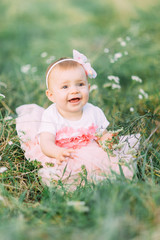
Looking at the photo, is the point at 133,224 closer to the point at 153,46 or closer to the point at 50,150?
the point at 50,150

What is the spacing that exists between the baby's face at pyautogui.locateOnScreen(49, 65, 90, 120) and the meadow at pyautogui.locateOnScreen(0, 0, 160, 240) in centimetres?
32

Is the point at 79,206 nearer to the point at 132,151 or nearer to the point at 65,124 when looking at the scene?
the point at 132,151

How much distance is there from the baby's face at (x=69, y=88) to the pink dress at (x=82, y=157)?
193mm

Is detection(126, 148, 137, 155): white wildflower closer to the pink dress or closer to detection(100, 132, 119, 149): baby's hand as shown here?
the pink dress

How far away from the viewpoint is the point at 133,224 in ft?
4.98

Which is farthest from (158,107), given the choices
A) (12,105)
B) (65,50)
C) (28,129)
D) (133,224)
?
(65,50)

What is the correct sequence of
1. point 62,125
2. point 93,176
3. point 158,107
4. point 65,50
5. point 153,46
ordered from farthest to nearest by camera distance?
point 65,50, point 153,46, point 158,107, point 62,125, point 93,176

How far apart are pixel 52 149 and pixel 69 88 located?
481mm

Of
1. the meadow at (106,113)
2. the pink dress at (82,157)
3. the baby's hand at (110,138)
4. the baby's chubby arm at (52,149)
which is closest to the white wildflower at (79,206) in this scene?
the meadow at (106,113)

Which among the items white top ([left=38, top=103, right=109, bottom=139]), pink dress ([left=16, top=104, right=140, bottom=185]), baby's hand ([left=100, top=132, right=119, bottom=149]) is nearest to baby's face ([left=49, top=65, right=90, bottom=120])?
white top ([left=38, top=103, right=109, bottom=139])

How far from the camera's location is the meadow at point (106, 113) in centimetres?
156

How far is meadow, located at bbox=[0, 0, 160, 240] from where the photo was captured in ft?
5.12

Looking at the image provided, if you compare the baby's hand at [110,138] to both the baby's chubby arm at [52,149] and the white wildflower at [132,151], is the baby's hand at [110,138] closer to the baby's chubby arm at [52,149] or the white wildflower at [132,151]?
the white wildflower at [132,151]

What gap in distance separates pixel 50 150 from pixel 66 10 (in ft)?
23.7
